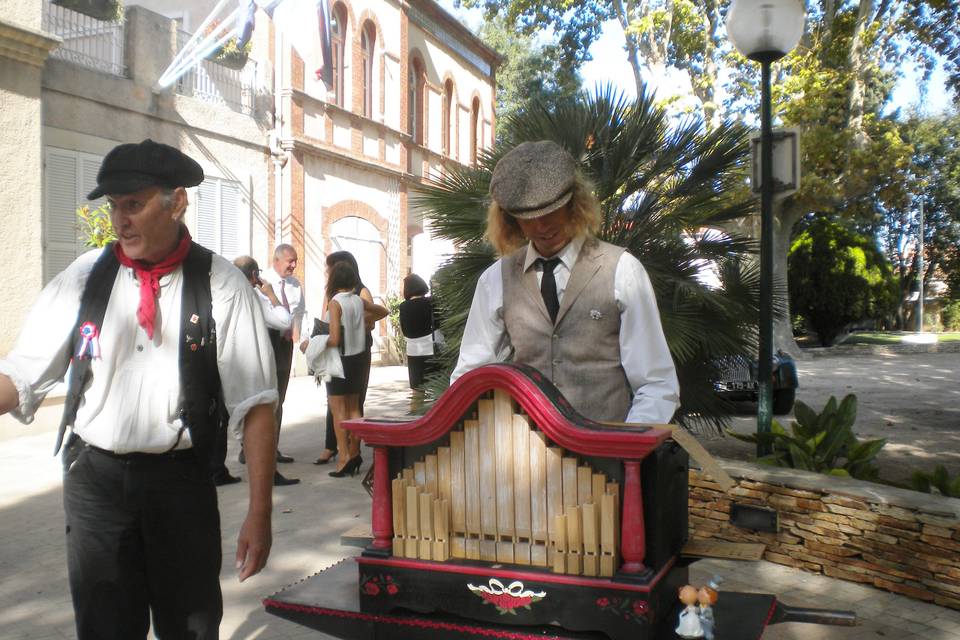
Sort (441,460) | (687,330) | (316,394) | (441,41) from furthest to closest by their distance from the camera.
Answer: (441,41)
(316,394)
(687,330)
(441,460)

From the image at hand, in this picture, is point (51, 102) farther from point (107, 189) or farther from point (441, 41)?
point (441, 41)

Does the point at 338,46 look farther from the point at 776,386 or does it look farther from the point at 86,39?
the point at 776,386

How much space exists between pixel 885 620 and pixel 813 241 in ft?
75.0

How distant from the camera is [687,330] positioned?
592 centimetres

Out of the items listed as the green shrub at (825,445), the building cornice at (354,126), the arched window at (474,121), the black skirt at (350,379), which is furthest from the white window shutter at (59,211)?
the arched window at (474,121)

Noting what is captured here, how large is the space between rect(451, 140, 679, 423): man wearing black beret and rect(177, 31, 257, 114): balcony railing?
1343 cm

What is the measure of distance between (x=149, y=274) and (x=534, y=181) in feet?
3.66

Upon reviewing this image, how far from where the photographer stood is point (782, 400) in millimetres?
9914

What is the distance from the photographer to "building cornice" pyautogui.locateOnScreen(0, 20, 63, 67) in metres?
9.93

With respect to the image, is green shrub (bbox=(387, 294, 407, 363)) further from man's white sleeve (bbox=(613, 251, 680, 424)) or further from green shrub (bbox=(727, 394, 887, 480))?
man's white sleeve (bbox=(613, 251, 680, 424))

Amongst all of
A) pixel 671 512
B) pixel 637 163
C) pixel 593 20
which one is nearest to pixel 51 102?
pixel 637 163

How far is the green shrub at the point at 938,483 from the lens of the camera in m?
5.14

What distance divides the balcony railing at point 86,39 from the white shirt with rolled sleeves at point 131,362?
36.5ft

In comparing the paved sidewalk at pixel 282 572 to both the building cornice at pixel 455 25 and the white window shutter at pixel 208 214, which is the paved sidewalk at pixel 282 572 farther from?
the building cornice at pixel 455 25
